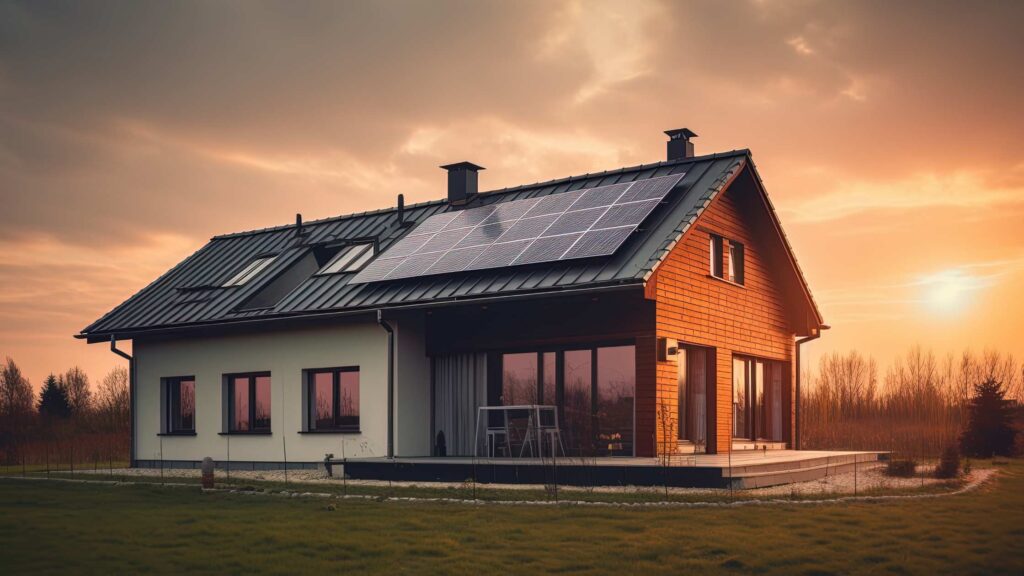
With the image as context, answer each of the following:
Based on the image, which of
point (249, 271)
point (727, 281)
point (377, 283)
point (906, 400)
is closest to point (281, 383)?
point (377, 283)

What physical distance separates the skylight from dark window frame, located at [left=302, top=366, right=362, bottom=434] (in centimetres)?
218

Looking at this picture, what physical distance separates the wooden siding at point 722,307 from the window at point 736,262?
14 centimetres

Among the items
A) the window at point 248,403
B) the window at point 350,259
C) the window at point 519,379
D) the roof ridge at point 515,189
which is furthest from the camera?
the window at point 350,259

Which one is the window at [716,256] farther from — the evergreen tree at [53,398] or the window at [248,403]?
the evergreen tree at [53,398]

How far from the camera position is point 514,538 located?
9039mm

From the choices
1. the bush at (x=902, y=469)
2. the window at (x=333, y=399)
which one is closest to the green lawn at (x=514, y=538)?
the bush at (x=902, y=469)

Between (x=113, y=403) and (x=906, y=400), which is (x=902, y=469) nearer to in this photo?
(x=906, y=400)

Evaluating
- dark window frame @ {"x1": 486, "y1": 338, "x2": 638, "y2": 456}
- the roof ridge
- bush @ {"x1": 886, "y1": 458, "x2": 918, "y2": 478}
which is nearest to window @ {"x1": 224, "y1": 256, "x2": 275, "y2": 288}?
the roof ridge

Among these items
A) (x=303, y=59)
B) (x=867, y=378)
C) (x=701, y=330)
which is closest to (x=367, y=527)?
(x=701, y=330)

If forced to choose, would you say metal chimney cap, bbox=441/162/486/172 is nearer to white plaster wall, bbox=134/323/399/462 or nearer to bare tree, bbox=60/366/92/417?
white plaster wall, bbox=134/323/399/462

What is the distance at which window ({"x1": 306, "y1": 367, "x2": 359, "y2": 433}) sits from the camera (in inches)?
725

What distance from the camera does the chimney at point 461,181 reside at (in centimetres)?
2153

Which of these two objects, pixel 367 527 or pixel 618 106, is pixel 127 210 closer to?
pixel 618 106

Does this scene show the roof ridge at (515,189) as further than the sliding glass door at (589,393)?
Yes
